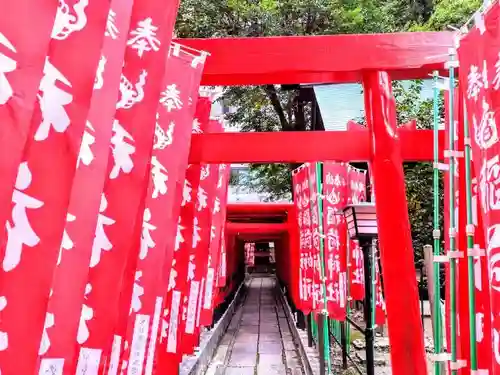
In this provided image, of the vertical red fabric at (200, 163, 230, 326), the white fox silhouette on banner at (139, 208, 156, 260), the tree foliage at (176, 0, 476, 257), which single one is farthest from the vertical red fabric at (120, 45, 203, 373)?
the tree foliage at (176, 0, 476, 257)

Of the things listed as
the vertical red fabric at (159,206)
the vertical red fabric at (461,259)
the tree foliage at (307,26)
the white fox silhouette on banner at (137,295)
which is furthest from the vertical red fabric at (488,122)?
the tree foliage at (307,26)

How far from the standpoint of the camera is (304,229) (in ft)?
34.5

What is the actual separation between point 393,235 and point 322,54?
1.76m

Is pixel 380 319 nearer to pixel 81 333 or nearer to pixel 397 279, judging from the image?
pixel 397 279

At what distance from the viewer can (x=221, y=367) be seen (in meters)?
11.6

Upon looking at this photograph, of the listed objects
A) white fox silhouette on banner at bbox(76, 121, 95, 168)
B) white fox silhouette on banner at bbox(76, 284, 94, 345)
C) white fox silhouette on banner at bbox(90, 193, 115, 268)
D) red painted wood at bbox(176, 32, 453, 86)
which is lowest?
white fox silhouette on banner at bbox(76, 284, 94, 345)

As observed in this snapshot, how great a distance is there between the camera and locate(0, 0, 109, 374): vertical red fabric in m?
1.77

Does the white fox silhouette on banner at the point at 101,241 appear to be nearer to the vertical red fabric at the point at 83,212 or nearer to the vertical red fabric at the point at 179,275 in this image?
the vertical red fabric at the point at 83,212

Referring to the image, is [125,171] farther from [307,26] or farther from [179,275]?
[307,26]

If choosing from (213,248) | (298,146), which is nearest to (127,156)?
(298,146)

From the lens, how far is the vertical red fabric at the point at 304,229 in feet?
31.1

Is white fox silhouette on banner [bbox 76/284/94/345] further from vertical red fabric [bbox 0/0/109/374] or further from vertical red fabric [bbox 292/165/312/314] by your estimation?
vertical red fabric [bbox 292/165/312/314]

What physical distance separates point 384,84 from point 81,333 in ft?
12.2

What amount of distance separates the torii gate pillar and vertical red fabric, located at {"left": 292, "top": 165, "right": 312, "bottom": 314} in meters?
3.85
